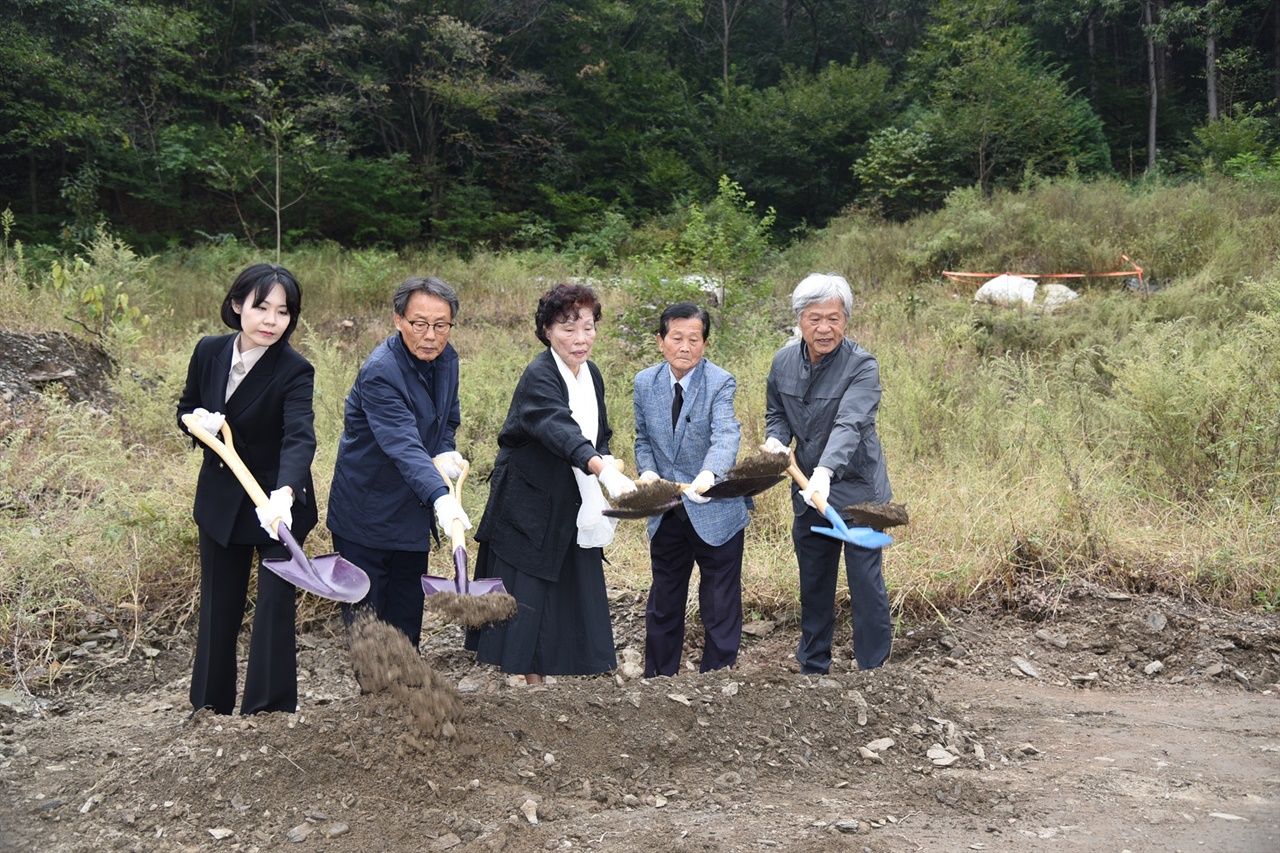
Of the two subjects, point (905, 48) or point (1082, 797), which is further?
point (905, 48)

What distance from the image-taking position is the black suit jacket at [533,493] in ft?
11.4

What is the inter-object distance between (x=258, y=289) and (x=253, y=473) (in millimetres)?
599

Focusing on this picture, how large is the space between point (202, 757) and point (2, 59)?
13.0 metres

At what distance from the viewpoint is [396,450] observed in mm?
3273

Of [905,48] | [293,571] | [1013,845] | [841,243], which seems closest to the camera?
[1013,845]

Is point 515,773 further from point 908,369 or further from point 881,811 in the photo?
point 908,369

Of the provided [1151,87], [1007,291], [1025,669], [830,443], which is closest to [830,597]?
[830,443]

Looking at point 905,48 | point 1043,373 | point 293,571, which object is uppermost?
point 905,48

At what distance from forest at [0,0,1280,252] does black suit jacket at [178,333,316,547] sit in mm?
10581

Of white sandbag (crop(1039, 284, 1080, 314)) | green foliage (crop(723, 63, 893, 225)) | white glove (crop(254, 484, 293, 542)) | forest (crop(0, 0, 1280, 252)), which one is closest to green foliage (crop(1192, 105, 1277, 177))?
forest (crop(0, 0, 1280, 252))

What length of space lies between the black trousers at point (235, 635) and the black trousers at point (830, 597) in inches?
70.0

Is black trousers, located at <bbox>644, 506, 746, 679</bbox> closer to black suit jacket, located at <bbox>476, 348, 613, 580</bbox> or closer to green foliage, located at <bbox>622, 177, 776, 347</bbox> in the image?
black suit jacket, located at <bbox>476, 348, 613, 580</bbox>

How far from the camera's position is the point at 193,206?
56.1 feet

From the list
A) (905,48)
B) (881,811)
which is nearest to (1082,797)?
(881,811)
